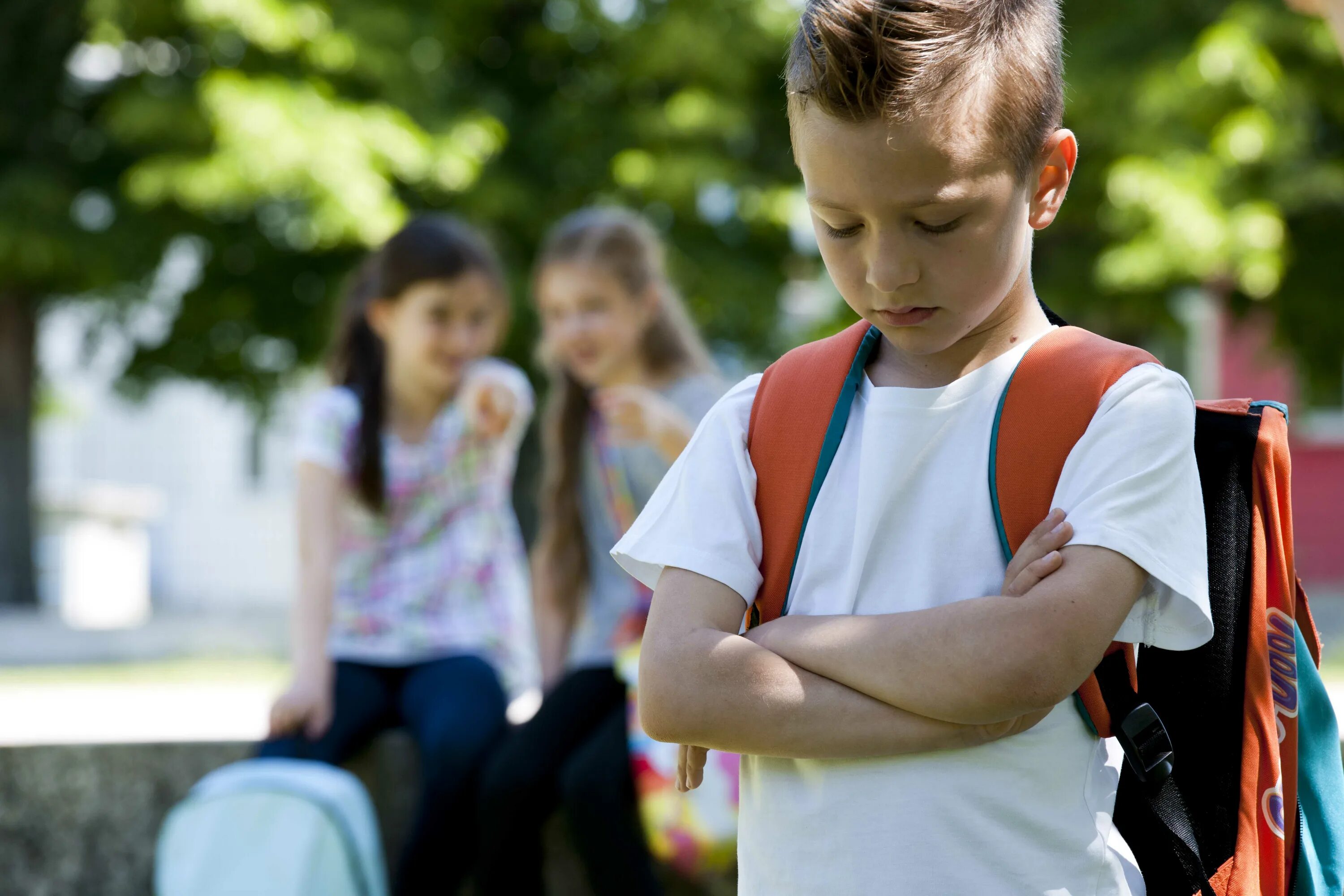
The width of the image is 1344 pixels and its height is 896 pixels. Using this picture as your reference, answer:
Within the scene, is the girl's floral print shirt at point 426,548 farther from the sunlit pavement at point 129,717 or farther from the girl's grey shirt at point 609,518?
the sunlit pavement at point 129,717

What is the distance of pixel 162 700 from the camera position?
4188mm

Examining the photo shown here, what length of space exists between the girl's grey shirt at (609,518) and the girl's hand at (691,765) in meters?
1.72

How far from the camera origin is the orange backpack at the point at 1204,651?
1.47 meters

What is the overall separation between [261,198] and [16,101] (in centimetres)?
268

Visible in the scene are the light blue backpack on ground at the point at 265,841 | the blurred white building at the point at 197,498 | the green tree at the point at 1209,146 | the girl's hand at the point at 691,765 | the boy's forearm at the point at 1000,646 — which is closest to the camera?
the boy's forearm at the point at 1000,646

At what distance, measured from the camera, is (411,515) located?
11.8 ft

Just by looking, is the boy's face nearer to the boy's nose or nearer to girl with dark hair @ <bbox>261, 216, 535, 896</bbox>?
the boy's nose

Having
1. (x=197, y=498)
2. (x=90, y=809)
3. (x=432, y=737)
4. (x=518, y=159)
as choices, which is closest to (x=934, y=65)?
(x=432, y=737)

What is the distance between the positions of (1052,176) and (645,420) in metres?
1.64

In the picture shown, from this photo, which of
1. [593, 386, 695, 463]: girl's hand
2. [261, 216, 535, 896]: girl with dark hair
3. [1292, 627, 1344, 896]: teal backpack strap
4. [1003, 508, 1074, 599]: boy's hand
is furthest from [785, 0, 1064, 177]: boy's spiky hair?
[261, 216, 535, 896]: girl with dark hair

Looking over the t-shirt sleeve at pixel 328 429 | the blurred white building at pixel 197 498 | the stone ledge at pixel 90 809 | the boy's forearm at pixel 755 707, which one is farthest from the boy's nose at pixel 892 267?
the blurred white building at pixel 197 498

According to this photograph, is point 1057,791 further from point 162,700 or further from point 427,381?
point 162,700

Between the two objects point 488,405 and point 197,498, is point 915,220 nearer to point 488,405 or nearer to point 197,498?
point 488,405

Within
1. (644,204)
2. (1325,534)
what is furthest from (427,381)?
(1325,534)
